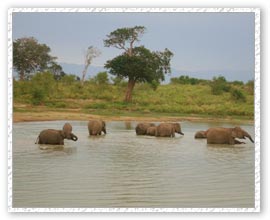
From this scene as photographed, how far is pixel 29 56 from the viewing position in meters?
5.26

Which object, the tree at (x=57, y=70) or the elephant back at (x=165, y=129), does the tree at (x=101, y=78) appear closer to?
the tree at (x=57, y=70)

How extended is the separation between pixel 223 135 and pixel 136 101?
1.04m

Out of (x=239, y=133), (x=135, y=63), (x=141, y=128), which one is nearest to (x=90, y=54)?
(x=135, y=63)

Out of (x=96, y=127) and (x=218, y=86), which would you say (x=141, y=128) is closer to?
(x=96, y=127)

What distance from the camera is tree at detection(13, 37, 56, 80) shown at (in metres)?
5.14

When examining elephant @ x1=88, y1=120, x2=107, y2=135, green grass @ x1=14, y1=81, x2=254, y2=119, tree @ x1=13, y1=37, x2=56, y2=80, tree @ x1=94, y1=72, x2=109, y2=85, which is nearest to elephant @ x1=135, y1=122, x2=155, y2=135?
green grass @ x1=14, y1=81, x2=254, y2=119

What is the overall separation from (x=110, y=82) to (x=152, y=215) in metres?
1.41

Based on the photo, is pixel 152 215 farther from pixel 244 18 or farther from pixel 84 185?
pixel 244 18

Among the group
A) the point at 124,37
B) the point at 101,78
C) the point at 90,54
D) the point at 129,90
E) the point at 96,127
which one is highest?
the point at 124,37

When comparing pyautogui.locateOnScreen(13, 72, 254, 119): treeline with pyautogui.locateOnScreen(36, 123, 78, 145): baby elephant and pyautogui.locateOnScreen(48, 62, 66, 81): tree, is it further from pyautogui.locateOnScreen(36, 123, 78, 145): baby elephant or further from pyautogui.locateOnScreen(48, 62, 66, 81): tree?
pyautogui.locateOnScreen(36, 123, 78, 145): baby elephant

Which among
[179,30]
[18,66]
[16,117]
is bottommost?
[16,117]

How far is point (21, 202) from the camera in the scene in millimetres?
4828

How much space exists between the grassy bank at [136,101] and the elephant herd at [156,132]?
137 mm
